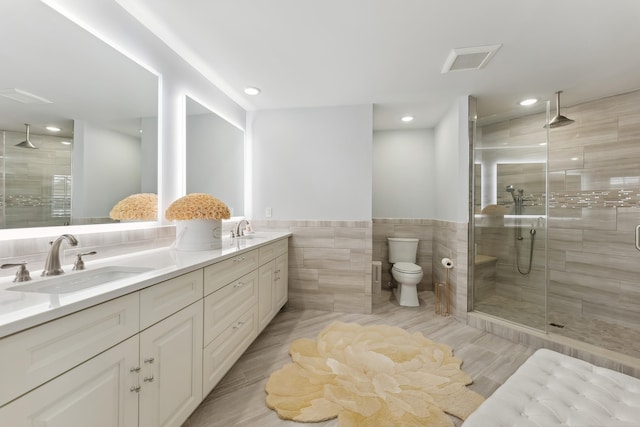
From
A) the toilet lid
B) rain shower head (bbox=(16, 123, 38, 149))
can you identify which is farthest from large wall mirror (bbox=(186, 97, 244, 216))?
the toilet lid

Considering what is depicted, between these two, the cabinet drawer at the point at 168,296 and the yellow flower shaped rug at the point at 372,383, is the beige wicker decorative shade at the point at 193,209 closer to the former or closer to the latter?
the cabinet drawer at the point at 168,296

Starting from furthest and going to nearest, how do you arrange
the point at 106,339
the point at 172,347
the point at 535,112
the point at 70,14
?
the point at 535,112
the point at 70,14
the point at 172,347
the point at 106,339

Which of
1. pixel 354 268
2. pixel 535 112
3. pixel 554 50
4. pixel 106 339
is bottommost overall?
pixel 354 268

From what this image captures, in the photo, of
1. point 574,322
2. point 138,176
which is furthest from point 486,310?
point 138,176

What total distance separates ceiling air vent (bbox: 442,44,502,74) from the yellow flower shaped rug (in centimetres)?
230

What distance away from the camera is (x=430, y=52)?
1965 mm

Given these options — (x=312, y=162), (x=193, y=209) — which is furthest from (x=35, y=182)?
(x=312, y=162)

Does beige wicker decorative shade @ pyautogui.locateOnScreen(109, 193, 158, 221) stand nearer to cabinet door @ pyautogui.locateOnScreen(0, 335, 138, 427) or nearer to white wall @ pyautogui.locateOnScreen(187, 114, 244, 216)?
white wall @ pyautogui.locateOnScreen(187, 114, 244, 216)

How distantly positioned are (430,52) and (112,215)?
2461 millimetres

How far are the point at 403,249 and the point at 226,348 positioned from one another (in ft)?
8.52

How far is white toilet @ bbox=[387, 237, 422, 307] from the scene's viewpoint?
3070 mm

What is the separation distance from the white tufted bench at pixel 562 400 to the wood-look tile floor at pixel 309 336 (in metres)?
0.53

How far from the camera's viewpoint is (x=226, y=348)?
162cm

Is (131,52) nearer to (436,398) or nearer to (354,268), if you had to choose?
(354,268)
